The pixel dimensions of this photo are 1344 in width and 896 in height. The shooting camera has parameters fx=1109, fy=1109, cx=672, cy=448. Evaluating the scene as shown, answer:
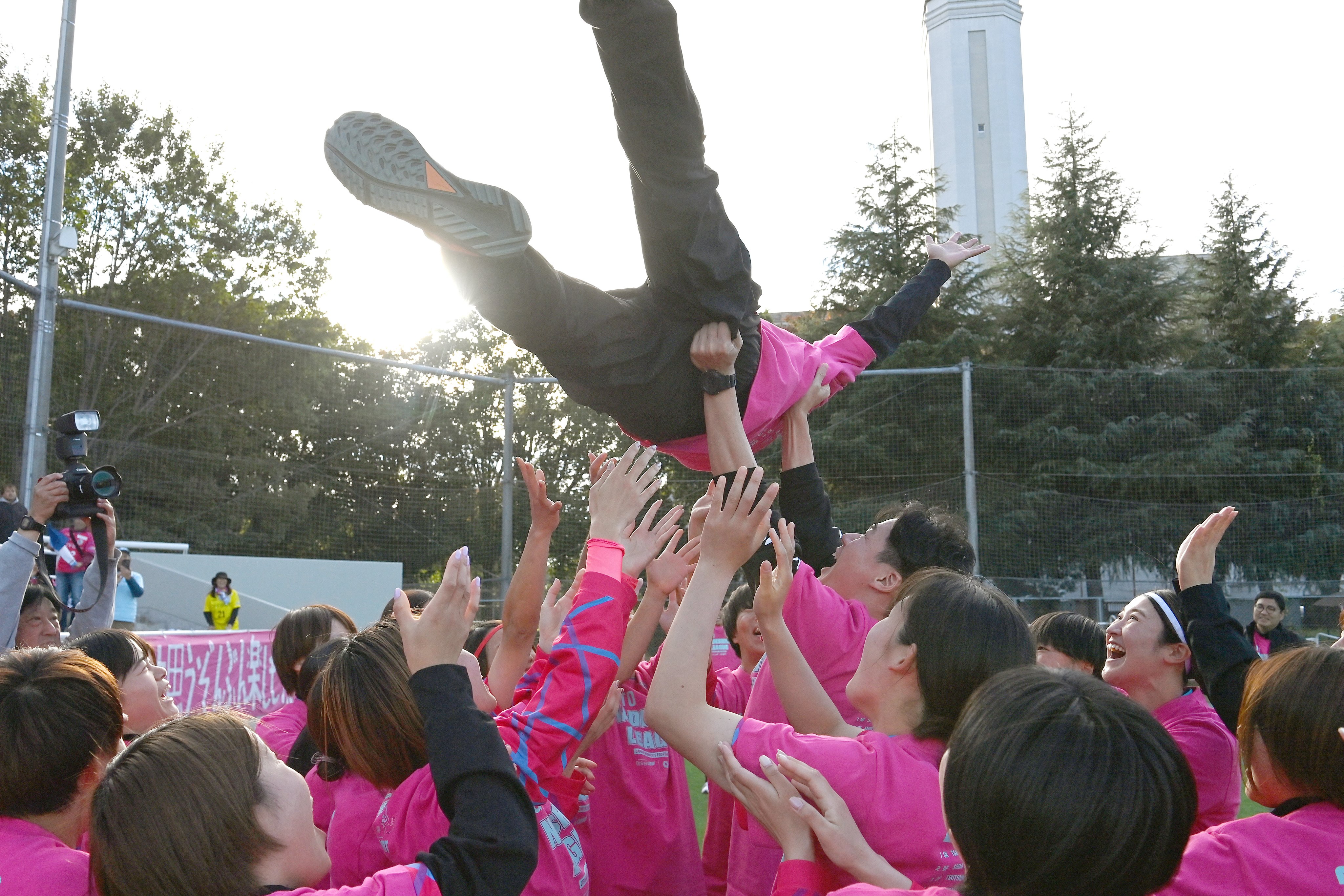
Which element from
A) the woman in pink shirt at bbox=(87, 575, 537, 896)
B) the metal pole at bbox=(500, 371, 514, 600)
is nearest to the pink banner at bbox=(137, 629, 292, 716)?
the metal pole at bbox=(500, 371, 514, 600)

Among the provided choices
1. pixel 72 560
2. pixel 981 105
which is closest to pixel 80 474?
pixel 72 560

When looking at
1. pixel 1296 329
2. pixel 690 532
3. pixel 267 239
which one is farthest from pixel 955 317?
pixel 690 532

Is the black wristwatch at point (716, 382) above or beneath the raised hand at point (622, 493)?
above

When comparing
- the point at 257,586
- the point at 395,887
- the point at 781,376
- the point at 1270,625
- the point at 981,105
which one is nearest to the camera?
the point at 395,887

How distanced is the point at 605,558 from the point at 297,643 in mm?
1517

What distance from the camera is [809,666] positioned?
2.06m

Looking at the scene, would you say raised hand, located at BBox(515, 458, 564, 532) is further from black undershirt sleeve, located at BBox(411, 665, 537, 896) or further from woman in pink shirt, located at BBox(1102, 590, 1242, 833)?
woman in pink shirt, located at BBox(1102, 590, 1242, 833)

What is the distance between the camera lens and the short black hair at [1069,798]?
114 cm

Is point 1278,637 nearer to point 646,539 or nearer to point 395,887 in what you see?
point 646,539

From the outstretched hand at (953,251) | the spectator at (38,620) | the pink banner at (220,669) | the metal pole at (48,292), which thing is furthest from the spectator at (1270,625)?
the metal pole at (48,292)

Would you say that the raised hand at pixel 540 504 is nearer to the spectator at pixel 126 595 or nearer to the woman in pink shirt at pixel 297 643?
the woman in pink shirt at pixel 297 643

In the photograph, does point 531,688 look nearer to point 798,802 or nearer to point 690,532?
point 690,532

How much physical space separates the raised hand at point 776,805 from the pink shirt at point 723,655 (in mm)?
1498

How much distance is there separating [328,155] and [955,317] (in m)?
14.9
